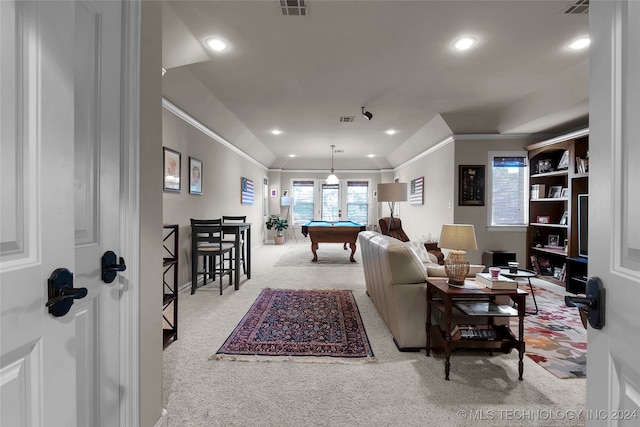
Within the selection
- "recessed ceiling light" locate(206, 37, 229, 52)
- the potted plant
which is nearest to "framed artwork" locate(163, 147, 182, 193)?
"recessed ceiling light" locate(206, 37, 229, 52)

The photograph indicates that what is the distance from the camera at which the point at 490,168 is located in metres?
5.48

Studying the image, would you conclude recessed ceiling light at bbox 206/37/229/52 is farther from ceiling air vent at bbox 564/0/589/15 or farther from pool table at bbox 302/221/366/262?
pool table at bbox 302/221/366/262

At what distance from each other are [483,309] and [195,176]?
4146mm

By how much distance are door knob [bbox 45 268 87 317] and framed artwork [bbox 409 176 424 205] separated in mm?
7194

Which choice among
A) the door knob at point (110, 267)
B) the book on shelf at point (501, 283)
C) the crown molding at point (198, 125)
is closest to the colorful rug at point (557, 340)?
the book on shelf at point (501, 283)

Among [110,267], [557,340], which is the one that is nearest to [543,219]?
[557,340]

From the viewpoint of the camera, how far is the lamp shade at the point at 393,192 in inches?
249

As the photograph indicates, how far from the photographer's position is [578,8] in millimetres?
2436

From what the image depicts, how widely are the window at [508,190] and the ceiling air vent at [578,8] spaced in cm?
320

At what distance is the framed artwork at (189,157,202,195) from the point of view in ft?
14.4

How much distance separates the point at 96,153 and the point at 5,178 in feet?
1.47

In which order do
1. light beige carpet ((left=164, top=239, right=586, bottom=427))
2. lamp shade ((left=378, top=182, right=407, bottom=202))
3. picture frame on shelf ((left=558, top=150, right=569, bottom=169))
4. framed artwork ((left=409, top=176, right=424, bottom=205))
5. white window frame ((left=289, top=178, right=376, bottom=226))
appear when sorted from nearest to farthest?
light beige carpet ((left=164, top=239, right=586, bottom=427)) < picture frame on shelf ((left=558, top=150, right=569, bottom=169)) < lamp shade ((left=378, top=182, right=407, bottom=202)) < framed artwork ((left=409, top=176, right=424, bottom=205)) < white window frame ((left=289, top=178, right=376, bottom=226))

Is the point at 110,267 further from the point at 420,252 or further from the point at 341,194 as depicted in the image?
the point at 341,194

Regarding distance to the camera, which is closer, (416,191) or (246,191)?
(246,191)
